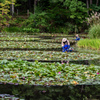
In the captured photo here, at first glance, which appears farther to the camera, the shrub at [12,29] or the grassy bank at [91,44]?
the shrub at [12,29]

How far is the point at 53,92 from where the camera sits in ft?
19.1

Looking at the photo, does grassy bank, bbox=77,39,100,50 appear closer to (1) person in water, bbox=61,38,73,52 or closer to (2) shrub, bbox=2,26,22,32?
(1) person in water, bbox=61,38,73,52

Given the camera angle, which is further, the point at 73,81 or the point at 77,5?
the point at 77,5

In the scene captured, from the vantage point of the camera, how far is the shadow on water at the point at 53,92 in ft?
17.9

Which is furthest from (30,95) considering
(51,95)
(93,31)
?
(93,31)

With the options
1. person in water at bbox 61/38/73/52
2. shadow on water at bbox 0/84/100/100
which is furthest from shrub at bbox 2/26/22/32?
shadow on water at bbox 0/84/100/100

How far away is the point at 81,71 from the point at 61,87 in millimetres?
1933

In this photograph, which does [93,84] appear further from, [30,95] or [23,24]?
[23,24]

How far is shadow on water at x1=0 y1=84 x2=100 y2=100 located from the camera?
17.9ft

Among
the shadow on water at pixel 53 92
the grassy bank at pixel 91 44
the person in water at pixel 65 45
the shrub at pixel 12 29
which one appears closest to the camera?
the shadow on water at pixel 53 92

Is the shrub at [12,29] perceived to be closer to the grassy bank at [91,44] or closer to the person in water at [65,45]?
the grassy bank at [91,44]

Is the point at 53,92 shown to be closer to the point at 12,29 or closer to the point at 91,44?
the point at 91,44

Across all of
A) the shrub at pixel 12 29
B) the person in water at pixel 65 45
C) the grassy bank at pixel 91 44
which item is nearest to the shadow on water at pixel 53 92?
the person in water at pixel 65 45

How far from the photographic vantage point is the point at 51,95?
5586mm
